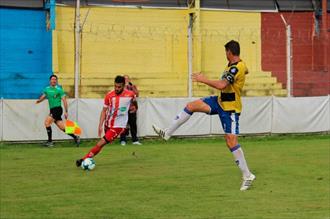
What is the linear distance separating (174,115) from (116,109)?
290 inches

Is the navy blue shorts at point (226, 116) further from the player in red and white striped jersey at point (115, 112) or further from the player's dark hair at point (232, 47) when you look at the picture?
the player in red and white striped jersey at point (115, 112)

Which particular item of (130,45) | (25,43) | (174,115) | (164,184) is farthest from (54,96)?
(130,45)

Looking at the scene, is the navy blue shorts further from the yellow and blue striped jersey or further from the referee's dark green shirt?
the referee's dark green shirt

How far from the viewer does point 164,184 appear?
12.2 metres

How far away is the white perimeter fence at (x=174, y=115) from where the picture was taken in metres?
20.1

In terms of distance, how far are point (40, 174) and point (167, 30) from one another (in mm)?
17634

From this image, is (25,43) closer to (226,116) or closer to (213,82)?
(226,116)

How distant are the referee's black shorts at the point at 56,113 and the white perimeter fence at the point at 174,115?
128 cm

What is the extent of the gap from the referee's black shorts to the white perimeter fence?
1283 millimetres

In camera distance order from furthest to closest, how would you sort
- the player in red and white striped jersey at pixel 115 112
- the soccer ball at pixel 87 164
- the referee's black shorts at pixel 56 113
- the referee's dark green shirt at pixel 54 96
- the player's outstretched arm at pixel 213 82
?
1. the referee's dark green shirt at pixel 54 96
2. the referee's black shorts at pixel 56 113
3. the player in red and white striped jersey at pixel 115 112
4. the soccer ball at pixel 87 164
5. the player's outstretched arm at pixel 213 82

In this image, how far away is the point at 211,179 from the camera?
41.8 ft

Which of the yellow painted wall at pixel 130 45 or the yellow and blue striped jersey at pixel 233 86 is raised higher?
the yellow painted wall at pixel 130 45

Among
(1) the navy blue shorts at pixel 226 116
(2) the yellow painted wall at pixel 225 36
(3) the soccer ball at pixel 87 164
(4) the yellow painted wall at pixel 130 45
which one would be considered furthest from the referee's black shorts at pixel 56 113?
(2) the yellow painted wall at pixel 225 36

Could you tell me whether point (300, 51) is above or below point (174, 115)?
above
